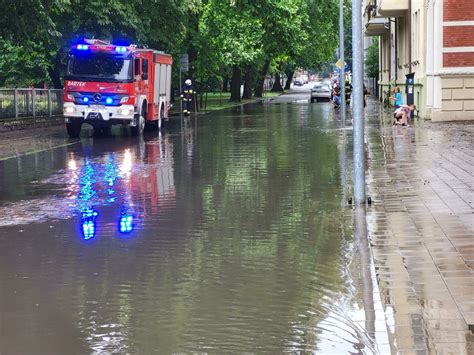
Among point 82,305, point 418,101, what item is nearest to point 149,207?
point 82,305

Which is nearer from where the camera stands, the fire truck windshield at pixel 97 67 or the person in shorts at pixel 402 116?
the fire truck windshield at pixel 97 67

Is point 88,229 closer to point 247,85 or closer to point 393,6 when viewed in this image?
point 393,6

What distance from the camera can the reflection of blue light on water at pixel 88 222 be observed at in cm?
992

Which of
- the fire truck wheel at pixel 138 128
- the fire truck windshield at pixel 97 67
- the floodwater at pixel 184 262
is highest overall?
the fire truck windshield at pixel 97 67

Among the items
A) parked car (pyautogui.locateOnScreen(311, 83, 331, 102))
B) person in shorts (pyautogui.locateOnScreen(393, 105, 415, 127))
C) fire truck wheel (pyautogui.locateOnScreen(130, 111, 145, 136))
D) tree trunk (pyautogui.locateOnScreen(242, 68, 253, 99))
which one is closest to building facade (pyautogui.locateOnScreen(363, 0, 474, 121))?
person in shorts (pyautogui.locateOnScreen(393, 105, 415, 127))

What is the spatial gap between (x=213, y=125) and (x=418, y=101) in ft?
27.0

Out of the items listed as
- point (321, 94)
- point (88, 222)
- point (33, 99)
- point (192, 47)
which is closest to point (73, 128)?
point (33, 99)

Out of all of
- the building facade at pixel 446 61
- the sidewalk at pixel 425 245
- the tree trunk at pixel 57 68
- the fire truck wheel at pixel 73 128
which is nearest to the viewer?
the sidewalk at pixel 425 245

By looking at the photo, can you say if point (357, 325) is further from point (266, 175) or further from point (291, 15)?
point (291, 15)

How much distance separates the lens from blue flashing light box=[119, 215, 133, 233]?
1012 centimetres

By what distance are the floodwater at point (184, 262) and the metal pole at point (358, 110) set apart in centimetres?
47

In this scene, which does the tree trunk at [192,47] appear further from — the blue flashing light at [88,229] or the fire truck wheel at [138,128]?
the blue flashing light at [88,229]

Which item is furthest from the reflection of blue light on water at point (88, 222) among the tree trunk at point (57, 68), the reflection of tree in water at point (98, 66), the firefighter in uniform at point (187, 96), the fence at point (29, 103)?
the firefighter in uniform at point (187, 96)

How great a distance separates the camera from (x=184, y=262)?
328 inches
